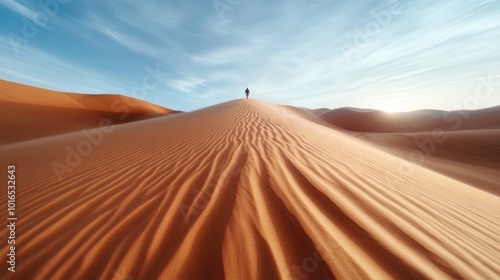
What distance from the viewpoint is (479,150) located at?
33.9 ft

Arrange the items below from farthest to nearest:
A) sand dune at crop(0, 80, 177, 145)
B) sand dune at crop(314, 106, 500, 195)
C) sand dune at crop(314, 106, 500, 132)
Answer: sand dune at crop(314, 106, 500, 132)
sand dune at crop(0, 80, 177, 145)
sand dune at crop(314, 106, 500, 195)

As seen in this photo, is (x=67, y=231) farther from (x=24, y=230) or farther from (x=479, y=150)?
(x=479, y=150)

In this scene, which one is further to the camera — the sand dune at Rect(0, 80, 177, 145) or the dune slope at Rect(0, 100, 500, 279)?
the sand dune at Rect(0, 80, 177, 145)

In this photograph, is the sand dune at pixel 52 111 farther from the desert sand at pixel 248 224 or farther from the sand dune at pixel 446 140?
the sand dune at pixel 446 140

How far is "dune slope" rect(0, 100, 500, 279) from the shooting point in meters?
1.45

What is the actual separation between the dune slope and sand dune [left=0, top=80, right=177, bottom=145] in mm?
13491

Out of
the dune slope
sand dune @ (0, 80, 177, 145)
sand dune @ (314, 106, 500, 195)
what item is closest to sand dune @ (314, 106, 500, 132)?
sand dune @ (314, 106, 500, 195)

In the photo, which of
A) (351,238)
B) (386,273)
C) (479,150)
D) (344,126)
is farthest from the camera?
(344,126)

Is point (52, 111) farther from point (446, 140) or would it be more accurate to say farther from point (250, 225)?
point (446, 140)

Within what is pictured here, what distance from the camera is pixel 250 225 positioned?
5.98 ft

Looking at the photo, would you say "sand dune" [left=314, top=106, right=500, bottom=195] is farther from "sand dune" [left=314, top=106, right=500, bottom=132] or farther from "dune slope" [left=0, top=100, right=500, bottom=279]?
"dune slope" [left=0, top=100, right=500, bottom=279]

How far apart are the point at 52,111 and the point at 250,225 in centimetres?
2692

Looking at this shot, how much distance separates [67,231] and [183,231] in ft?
Answer: 3.89

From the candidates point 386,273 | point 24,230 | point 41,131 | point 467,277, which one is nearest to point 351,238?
point 386,273
